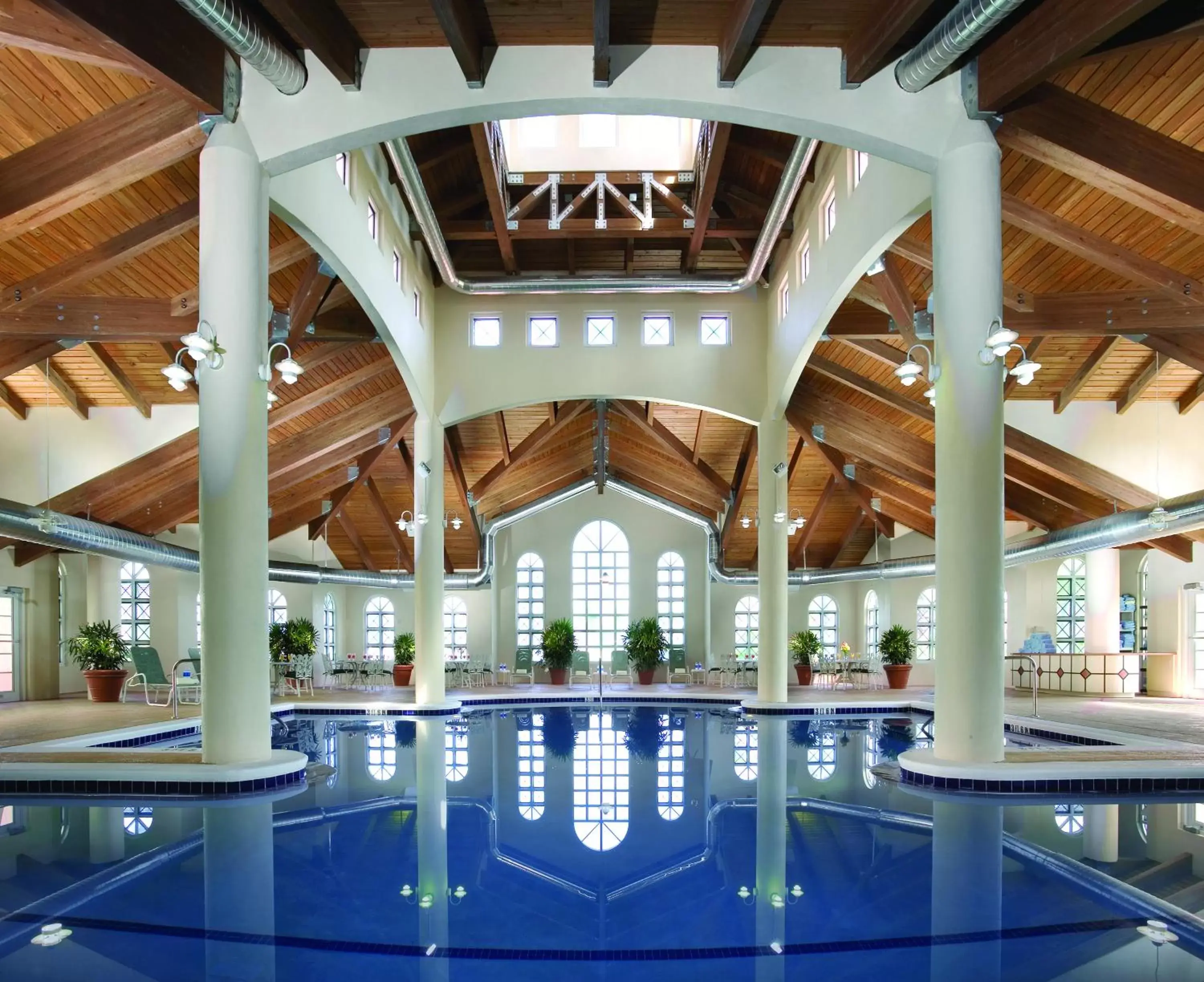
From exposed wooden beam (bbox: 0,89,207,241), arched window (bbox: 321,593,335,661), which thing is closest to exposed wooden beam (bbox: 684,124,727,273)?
exposed wooden beam (bbox: 0,89,207,241)

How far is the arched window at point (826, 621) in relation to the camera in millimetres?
24109

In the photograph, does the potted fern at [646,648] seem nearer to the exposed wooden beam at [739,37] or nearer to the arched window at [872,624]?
Result: the arched window at [872,624]

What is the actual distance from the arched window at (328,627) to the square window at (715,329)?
12217 mm

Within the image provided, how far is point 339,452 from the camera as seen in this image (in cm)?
1592

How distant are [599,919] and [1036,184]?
9.14m

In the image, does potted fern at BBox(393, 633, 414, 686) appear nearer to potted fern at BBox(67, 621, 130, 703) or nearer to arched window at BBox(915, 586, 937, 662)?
potted fern at BBox(67, 621, 130, 703)

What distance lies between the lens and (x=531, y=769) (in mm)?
9172

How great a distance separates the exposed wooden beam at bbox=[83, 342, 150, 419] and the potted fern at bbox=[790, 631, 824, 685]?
1380 centimetres

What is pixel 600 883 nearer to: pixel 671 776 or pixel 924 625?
pixel 671 776

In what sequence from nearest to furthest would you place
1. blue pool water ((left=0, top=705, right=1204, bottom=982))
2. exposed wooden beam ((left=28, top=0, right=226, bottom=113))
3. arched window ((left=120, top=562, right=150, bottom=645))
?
blue pool water ((left=0, top=705, right=1204, bottom=982)) < exposed wooden beam ((left=28, top=0, right=226, bottom=113)) < arched window ((left=120, top=562, right=150, bottom=645))

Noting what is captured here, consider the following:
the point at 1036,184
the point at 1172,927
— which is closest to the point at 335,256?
the point at 1036,184

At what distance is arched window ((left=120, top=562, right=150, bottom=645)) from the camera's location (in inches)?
785

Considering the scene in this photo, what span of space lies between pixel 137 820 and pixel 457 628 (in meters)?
17.8

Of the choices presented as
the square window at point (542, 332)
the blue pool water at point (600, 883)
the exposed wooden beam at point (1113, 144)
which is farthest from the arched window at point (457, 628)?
the exposed wooden beam at point (1113, 144)
